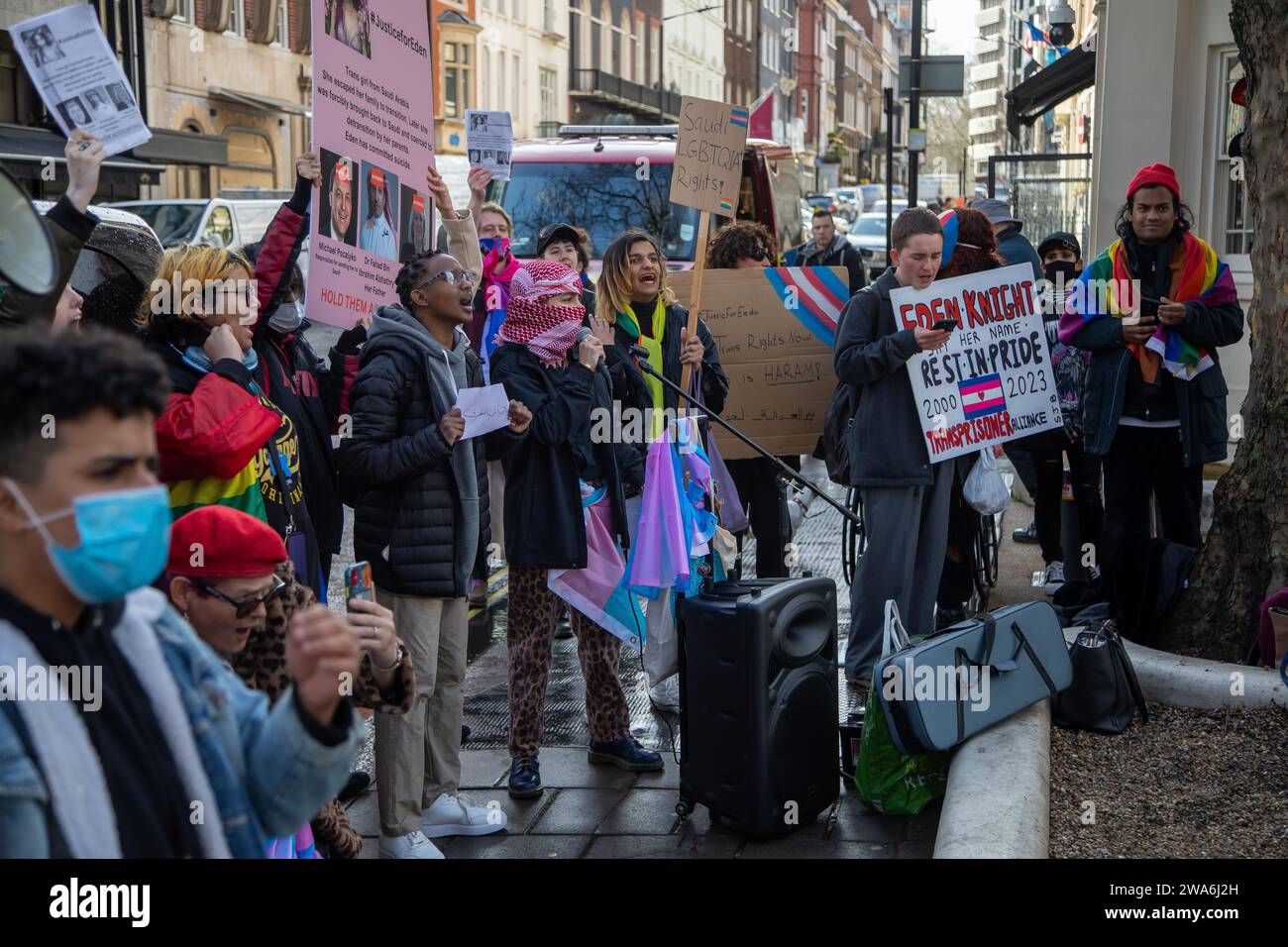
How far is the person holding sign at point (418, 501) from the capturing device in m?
4.48

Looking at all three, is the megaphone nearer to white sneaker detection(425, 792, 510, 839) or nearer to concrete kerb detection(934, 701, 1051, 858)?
concrete kerb detection(934, 701, 1051, 858)

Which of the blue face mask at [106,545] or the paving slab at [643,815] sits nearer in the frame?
the blue face mask at [106,545]

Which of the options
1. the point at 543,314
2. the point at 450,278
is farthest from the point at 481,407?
the point at 543,314

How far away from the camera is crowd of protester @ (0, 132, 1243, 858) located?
1.84 meters

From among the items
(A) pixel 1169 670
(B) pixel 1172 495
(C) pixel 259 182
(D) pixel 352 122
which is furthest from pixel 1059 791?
(C) pixel 259 182

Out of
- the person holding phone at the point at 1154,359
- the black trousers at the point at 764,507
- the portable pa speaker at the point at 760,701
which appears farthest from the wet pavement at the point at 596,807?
the person holding phone at the point at 1154,359

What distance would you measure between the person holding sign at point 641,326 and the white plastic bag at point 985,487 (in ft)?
4.06

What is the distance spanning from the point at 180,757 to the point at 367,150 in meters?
3.77

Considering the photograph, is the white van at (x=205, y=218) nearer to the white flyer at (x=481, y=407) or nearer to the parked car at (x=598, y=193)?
the parked car at (x=598, y=193)

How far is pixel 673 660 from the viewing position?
220 inches

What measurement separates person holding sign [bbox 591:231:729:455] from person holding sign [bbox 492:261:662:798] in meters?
0.44

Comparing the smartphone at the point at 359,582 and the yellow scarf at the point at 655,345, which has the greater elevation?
the yellow scarf at the point at 655,345
